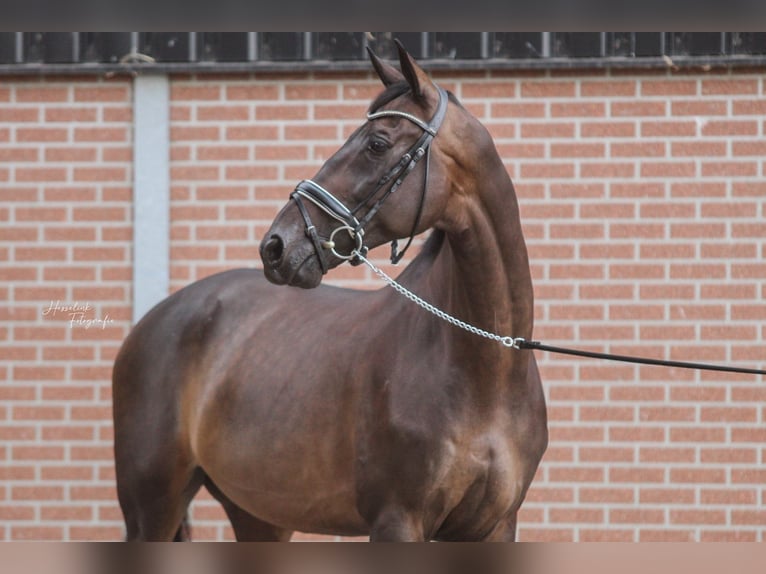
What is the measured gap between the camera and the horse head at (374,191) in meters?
2.65

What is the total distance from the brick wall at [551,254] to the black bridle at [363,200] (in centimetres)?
201

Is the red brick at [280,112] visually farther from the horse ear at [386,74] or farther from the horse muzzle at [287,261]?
the horse muzzle at [287,261]

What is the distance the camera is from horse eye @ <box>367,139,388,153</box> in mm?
2727

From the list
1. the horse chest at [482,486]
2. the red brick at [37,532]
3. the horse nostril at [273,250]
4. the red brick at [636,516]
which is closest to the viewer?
the horse nostril at [273,250]

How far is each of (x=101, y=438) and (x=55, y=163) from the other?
4.37 feet

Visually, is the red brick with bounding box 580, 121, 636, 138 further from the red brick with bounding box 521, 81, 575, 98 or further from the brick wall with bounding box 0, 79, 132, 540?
the brick wall with bounding box 0, 79, 132, 540

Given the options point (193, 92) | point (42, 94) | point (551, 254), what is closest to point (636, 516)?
point (551, 254)

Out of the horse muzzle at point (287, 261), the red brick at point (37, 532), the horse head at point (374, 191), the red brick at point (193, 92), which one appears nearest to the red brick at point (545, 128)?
the red brick at point (193, 92)

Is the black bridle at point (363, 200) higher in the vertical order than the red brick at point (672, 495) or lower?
higher

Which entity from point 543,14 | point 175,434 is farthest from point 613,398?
point 543,14

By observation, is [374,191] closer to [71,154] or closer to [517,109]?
[517,109]

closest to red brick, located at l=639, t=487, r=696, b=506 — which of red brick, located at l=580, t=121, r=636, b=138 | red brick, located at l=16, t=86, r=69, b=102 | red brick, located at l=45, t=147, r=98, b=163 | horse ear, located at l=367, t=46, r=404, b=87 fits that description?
red brick, located at l=580, t=121, r=636, b=138

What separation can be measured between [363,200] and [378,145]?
15cm

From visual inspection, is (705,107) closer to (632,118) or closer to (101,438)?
(632,118)
